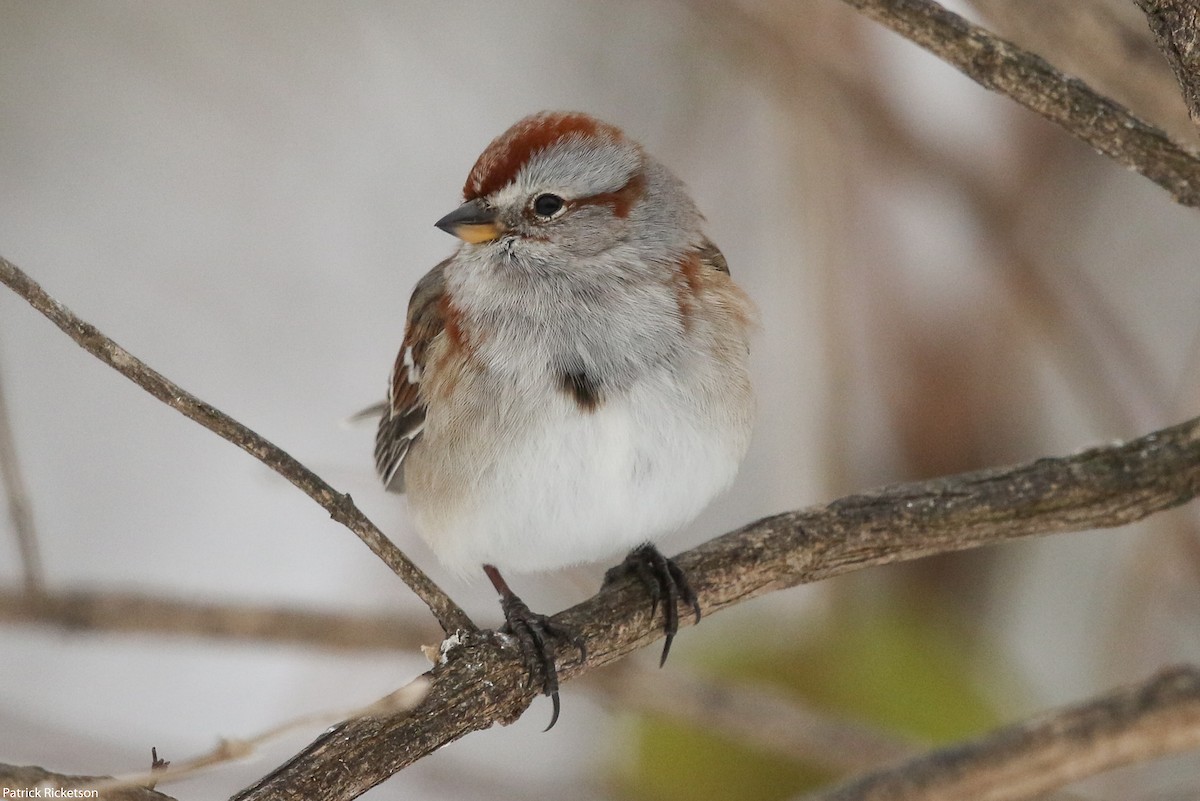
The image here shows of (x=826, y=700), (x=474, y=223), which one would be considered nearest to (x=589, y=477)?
(x=474, y=223)

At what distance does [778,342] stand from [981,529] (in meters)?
2.30

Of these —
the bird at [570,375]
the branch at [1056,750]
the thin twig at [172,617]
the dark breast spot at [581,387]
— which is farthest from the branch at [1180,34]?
the thin twig at [172,617]

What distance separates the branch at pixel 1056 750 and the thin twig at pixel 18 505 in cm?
166

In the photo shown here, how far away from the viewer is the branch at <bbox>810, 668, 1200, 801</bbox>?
7.59 ft

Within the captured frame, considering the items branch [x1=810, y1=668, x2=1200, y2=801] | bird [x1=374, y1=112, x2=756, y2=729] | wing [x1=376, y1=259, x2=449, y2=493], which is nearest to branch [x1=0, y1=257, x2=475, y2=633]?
bird [x1=374, y1=112, x2=756, y2=729]

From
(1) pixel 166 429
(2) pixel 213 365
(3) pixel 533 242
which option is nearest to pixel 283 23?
(2) pixel 213 365

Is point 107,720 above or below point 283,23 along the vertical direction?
below

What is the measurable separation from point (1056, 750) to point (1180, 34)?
1.41 m

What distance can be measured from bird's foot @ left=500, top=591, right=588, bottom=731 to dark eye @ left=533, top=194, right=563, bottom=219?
0.83m

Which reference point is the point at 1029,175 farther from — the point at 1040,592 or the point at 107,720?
the point at 107,720

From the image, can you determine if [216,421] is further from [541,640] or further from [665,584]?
[665,584]

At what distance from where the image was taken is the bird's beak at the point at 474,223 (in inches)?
93.4

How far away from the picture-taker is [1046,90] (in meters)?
1.99

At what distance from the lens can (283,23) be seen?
4352 mm
